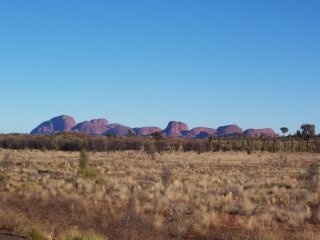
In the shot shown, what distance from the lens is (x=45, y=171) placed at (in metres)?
36.8

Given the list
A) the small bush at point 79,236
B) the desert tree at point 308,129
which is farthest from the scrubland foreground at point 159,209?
the desert tree at point 308,129

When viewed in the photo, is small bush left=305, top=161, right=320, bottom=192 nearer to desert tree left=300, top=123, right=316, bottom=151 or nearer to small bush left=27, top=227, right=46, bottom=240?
small bush left=27, top=227, right=46, bottom=240

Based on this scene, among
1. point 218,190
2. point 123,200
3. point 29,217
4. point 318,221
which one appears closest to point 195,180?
point 218,190

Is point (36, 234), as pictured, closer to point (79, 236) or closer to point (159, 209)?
point (79, 236)

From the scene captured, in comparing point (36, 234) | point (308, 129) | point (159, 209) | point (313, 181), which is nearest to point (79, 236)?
point (36, 234)

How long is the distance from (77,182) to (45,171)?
384 inches

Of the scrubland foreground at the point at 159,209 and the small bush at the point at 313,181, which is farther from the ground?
the small bush at the point at 313,181

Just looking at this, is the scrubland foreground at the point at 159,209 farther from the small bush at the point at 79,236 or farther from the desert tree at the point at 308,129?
the desert tree at the point at 308,129

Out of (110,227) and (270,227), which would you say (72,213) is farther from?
(270,227)

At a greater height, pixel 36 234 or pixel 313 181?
pixel 313 181

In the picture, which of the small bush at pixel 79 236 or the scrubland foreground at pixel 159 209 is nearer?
the small bush at pixel 79 236

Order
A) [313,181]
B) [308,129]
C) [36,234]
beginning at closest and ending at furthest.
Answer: [36,234]
[313,181]
[308,129]

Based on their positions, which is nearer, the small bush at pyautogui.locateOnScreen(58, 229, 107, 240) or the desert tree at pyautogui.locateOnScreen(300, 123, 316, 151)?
the small bush at pyautogui.locateOnScreen(58, 229, 107, 240)

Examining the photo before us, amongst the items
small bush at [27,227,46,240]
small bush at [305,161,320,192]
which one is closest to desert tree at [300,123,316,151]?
small bush at [305,161,320,192]
